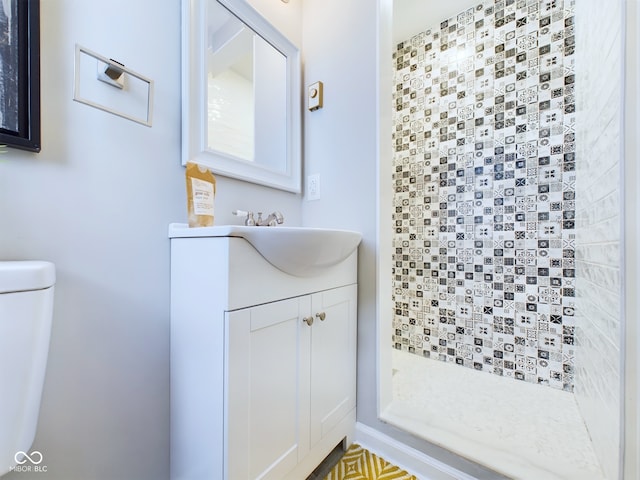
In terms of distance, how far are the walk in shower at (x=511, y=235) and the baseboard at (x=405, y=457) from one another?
0.25ft

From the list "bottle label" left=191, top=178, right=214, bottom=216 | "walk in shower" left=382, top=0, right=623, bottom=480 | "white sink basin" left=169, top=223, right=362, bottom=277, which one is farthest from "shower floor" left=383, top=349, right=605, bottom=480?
"bottle label" left=191, top=178, right=214, bottom=216

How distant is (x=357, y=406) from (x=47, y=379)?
3.30 feet

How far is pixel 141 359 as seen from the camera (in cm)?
80

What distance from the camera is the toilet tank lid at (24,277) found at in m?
0.49

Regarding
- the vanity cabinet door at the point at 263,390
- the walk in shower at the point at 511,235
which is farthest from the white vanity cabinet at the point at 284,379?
the walk in shower at the point at 511,235

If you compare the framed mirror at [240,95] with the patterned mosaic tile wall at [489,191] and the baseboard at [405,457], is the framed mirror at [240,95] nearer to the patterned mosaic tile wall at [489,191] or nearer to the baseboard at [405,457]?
the patterned mosaic tile wall at [489,191]

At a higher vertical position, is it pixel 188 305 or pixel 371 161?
pixel 371 161

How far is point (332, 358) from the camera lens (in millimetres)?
1000

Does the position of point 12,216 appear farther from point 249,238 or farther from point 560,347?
point 560,347

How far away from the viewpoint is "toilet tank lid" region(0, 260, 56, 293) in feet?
1.61

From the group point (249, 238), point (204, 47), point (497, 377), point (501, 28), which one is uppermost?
point (501, 28)

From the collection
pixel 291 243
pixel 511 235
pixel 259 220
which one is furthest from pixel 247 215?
pixel 511 235

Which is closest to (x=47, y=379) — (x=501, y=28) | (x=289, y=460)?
(x=289, y=460)

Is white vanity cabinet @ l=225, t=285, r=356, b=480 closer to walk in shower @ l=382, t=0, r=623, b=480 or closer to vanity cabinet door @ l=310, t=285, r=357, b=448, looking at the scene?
vanity cabinet door @ l=310, t=285, r=357, b=448
